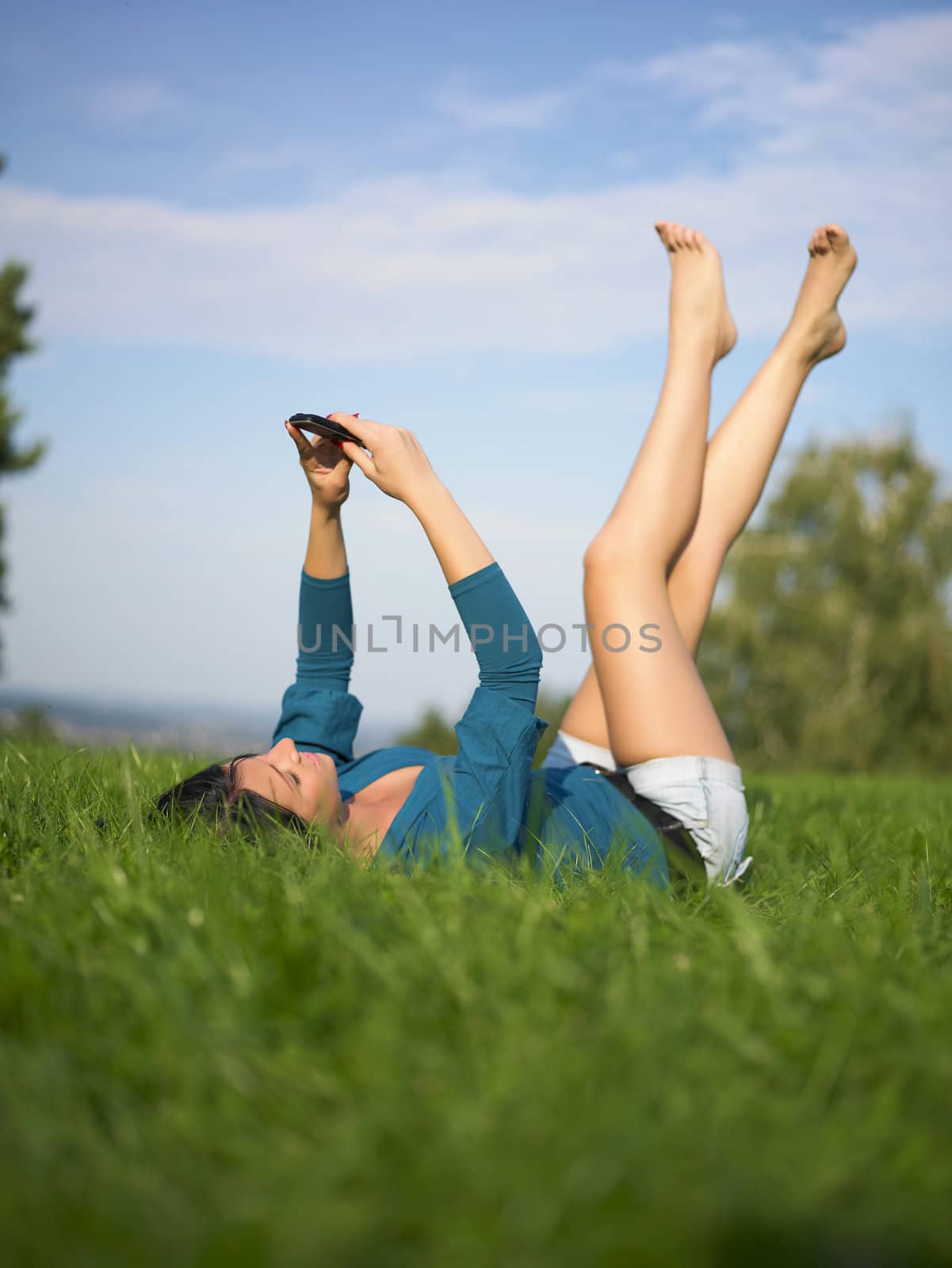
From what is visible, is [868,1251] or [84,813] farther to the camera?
[84,813]

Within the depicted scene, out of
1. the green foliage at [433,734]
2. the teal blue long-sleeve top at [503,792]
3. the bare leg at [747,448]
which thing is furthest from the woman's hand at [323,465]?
the green foliage at [433,734]

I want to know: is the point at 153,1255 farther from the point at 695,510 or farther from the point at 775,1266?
the point at 695,510

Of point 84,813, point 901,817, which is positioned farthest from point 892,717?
point 84,813

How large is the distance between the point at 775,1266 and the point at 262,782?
6.28ft

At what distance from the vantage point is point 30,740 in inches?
178

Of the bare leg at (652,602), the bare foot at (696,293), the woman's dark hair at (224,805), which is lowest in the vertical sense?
the woman's dark hair at (224,805)

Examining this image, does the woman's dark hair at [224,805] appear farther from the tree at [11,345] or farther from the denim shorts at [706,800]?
the tree at [11,345]

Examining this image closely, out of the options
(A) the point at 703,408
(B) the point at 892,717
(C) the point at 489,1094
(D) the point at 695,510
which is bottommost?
(B) the point at 892,717

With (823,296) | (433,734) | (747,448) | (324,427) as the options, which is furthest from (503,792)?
(433,734)

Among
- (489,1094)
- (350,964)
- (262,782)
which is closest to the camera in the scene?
(489,1094)

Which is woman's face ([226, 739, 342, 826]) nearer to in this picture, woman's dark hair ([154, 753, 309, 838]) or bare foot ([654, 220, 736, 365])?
woman's dark hair ([154, 753, 309, 838])

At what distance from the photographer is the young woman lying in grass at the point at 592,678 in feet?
7.80

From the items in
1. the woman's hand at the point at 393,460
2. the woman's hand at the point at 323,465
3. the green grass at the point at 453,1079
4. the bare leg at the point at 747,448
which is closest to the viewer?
the green grass at the point at 453,1079

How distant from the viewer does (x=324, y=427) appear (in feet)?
8.72
